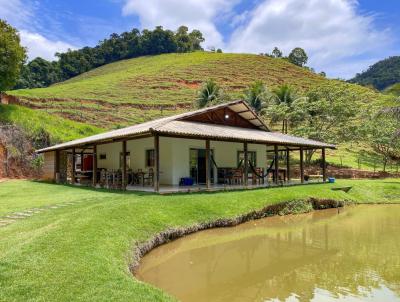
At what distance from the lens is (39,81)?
85000mm

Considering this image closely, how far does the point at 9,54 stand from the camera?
27.8m

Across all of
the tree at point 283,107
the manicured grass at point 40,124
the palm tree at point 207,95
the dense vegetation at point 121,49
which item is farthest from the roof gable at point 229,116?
the dense vegetation at point 121,49

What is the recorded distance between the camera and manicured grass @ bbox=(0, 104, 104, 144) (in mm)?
27547

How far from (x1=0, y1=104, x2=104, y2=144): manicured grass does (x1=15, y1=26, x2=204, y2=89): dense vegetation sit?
205 feet

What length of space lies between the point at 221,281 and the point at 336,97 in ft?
103

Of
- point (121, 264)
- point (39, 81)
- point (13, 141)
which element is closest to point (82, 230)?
point (121, 264)

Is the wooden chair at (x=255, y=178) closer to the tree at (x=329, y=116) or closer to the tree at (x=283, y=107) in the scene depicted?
the tree at (x=329, y=116)

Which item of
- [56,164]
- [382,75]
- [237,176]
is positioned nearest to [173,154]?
[237,176]

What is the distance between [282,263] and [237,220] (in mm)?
4094

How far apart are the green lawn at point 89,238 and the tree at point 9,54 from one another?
16.5 metres

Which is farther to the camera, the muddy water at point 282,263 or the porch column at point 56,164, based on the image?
the porch column at point 56,164

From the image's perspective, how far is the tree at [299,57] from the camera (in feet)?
356

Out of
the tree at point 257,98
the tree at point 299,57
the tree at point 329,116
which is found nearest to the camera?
the tree at point 329,116

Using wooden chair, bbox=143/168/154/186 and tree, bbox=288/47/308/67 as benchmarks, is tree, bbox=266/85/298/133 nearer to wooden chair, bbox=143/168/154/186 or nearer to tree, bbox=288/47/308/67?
wooden chair, bbox=143/168/154/186
